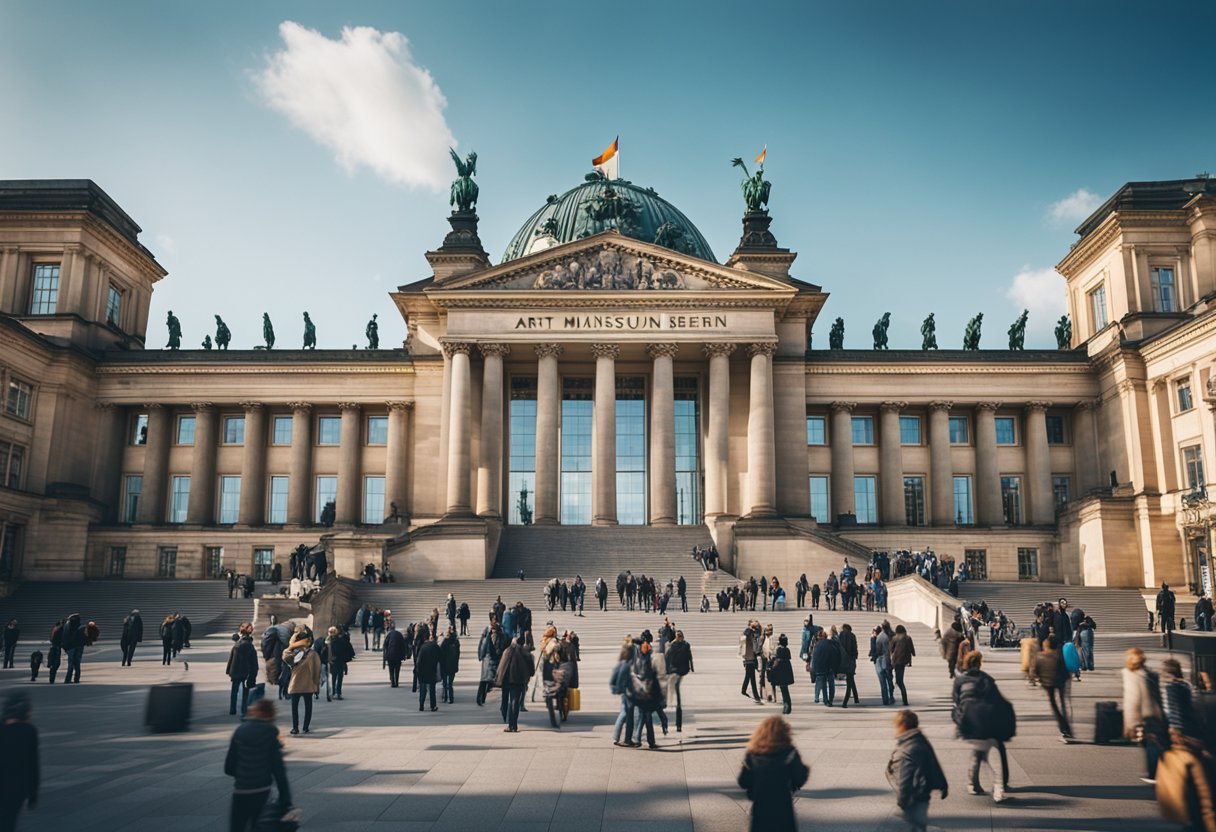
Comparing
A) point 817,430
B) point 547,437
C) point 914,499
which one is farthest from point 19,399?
point 914,499

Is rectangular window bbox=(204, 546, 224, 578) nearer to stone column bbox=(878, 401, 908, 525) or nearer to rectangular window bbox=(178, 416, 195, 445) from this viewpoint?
rectangular window bbox=(178, 416, 195, 445)

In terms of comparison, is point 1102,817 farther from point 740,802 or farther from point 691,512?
point 691,512

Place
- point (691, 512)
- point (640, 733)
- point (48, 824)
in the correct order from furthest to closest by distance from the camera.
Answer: point (691, 512) < point (640, 733) < point (48, 824)

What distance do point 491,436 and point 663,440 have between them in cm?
962

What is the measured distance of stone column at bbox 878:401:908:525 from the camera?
61625 mm

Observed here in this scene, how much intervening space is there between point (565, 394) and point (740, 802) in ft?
167

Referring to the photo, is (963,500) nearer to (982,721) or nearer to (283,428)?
(283,428)

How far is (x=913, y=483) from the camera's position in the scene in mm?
63250

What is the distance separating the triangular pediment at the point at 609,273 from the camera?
188ft

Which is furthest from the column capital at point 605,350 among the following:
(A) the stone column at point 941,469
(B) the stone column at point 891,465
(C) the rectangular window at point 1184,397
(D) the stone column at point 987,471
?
(C) the rectangular window at point 1184,397

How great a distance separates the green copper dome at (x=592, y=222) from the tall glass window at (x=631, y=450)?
543 inches

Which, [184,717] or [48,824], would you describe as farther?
[184,717]

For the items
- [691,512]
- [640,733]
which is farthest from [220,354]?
[640,733]

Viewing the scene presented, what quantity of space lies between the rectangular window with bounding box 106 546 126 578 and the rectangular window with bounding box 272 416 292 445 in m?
11.0
